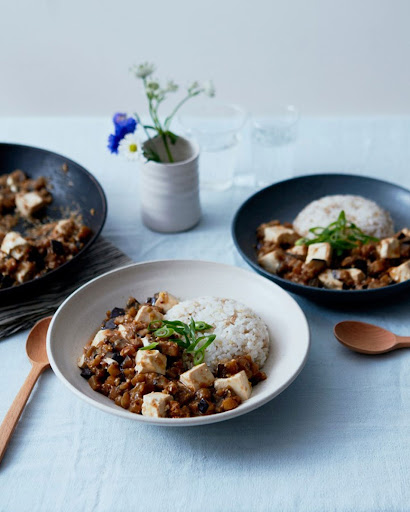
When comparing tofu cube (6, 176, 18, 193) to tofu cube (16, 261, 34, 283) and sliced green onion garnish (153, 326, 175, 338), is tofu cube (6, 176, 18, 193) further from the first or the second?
sliced green onion garnish (153, 326, 175, 338)

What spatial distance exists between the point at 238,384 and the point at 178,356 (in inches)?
7.7

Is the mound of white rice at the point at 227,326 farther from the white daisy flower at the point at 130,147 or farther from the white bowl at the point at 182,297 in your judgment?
the white daisy flower at the point at 130,147

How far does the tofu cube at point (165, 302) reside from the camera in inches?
72.8

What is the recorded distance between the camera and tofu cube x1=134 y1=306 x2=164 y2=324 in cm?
175

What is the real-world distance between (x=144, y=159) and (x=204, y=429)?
3.58 feet

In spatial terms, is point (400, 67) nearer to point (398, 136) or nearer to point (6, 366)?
point (398, 136)

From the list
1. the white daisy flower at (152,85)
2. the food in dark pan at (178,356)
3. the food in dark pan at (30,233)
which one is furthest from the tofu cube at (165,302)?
the white daisy flower at (152,85)

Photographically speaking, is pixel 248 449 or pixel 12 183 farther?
pixel 12 183

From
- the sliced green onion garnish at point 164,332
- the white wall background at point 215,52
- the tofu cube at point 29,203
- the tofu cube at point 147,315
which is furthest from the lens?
the white wall background at point 215,52

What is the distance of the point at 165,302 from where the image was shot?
1.85 meters

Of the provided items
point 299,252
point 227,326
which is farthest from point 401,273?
point 227,326

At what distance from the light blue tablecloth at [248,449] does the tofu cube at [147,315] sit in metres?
0.27

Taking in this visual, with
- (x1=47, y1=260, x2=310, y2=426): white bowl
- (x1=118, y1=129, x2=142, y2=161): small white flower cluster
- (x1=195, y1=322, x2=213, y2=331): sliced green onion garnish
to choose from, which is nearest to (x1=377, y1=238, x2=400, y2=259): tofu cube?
(x1=47, y1=260, x2=310, y2=426): white bowl

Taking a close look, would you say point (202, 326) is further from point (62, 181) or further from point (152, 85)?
point (62, 181)
